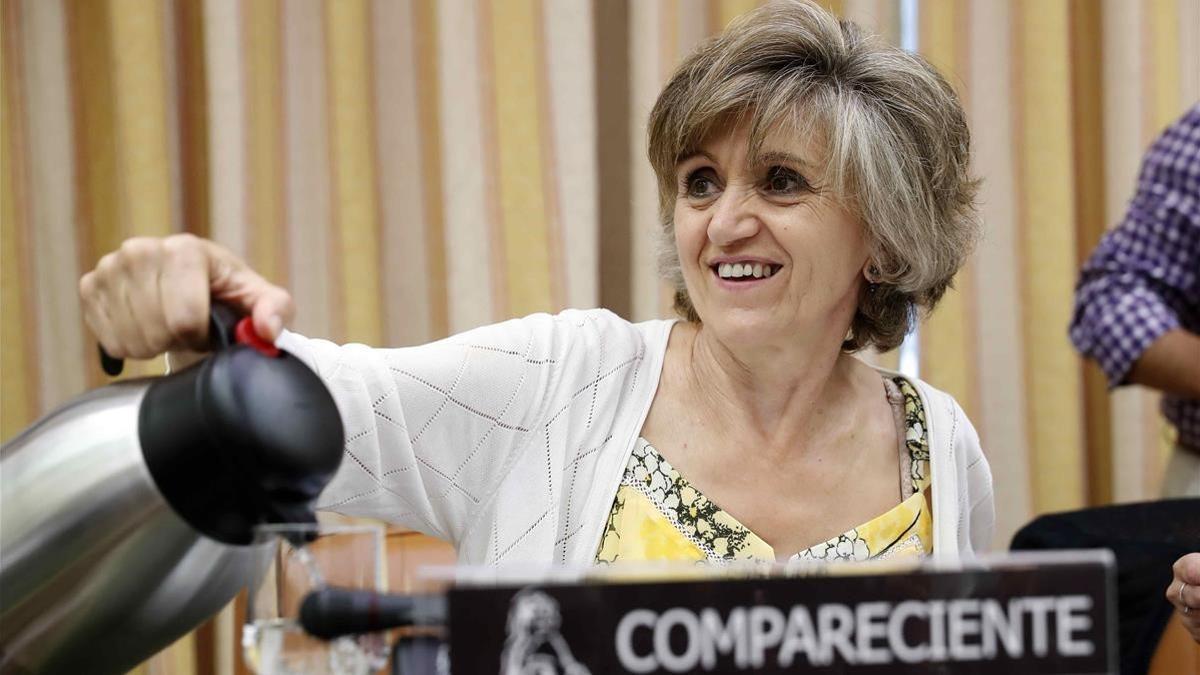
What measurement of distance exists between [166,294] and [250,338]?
8cm

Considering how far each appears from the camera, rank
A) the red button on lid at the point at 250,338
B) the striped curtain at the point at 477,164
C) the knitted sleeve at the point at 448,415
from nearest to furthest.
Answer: the red button on lid at the point at 250,338, the knitted sleeve at the point at 448,415, the striped curtain at the point at 477,164

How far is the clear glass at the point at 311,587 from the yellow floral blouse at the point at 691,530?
705 millimetres

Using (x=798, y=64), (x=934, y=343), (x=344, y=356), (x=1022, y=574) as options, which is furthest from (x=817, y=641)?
Result: (x=934, y=343)

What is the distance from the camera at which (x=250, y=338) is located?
758 millimetres

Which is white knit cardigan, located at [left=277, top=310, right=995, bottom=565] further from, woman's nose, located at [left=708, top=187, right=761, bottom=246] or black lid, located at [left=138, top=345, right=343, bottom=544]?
black lid, located at [left=138, top=345, right=343, bottom=544]

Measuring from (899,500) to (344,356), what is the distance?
665mm

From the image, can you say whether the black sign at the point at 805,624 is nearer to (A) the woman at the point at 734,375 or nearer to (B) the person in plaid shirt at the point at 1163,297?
(A) the woman at the point at 734,375

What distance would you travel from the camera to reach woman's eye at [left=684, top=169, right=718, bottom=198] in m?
1.40

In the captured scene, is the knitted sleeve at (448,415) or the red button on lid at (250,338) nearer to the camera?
the red button on lid at (250,338)

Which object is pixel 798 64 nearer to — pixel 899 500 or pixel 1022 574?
pixel 899 500

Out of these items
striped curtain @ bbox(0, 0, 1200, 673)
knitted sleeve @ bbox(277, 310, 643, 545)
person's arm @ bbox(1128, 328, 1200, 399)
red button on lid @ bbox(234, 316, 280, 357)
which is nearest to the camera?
red button on lid @ bbox(234, 316, 280, 357)

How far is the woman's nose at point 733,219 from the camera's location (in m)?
1.35

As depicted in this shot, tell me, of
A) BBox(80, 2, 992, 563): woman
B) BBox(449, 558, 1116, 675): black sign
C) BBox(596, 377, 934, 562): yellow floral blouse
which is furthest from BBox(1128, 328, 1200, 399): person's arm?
BBox(449, 558, 1116, 675): black sign

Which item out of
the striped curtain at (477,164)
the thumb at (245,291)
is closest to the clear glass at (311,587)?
the thumb at (245,291)
